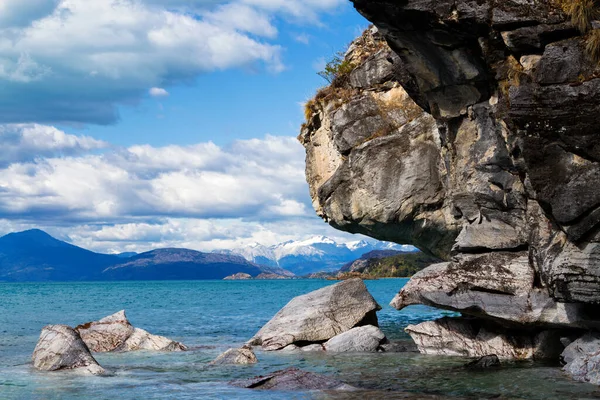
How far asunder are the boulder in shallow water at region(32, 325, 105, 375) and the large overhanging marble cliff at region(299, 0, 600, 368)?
13128mm

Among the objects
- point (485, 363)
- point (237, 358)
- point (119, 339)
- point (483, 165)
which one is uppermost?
point (483, 165)

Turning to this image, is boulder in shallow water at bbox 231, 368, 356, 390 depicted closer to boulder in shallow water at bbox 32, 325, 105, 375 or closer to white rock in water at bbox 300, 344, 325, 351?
boulder in shallow water at bbox 32, 325, 105, 375

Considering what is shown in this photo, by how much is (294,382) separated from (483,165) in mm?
11438

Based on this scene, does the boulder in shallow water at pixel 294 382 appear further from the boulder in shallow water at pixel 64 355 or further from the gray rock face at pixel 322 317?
the gray rock face at pixel 322 317

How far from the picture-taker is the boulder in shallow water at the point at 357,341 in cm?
3186

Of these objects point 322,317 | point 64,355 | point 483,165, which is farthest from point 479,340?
point 64,355

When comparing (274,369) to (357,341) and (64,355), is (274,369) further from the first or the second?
(64,355)

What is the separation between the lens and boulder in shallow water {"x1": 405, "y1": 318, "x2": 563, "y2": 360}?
88.2ft

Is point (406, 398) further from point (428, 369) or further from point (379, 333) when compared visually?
point (379, 333)

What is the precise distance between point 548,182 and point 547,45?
4202mm

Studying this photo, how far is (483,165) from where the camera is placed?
27172 millimetres

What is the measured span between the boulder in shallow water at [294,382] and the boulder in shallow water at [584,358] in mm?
7280

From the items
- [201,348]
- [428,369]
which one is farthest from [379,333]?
[201,348]

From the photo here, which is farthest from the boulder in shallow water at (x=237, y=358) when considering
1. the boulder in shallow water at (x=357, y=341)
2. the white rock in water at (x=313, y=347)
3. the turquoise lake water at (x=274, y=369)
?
the boulder in shallow water at (x=357, y=341)
